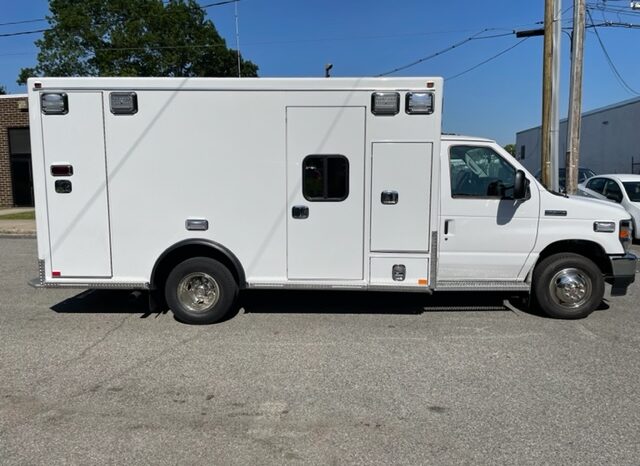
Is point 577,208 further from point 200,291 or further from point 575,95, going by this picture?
point 575,95

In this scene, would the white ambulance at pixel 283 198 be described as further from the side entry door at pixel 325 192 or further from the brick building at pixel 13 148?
the brick building at pixel 13 148

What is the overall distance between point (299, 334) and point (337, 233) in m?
1.18

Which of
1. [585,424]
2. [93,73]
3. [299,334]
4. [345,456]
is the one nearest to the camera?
[345,456]

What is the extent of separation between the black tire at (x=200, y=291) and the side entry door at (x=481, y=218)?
2467 mm

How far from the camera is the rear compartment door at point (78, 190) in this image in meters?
5.58

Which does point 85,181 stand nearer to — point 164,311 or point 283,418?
point 164,311

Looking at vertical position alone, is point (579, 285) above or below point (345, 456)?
above

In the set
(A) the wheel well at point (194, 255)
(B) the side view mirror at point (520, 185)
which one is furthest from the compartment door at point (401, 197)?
(A) the wheel well at point (194, 255)

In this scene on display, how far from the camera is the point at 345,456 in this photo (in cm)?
322

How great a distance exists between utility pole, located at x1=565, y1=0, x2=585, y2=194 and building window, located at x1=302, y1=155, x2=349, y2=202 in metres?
8.15

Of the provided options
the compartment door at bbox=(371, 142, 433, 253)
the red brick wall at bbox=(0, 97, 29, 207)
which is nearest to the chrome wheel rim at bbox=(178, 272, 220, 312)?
the compartment door at bbox=(371, 142, 433, 253)

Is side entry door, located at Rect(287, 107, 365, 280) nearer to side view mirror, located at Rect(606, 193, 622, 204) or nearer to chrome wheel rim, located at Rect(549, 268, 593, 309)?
chrome wheel rim, located at Rect(549, 268, 593, 309)

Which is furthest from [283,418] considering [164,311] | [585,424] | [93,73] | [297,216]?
[93,73]

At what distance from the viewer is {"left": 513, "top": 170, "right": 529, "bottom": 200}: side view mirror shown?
18.4ft
